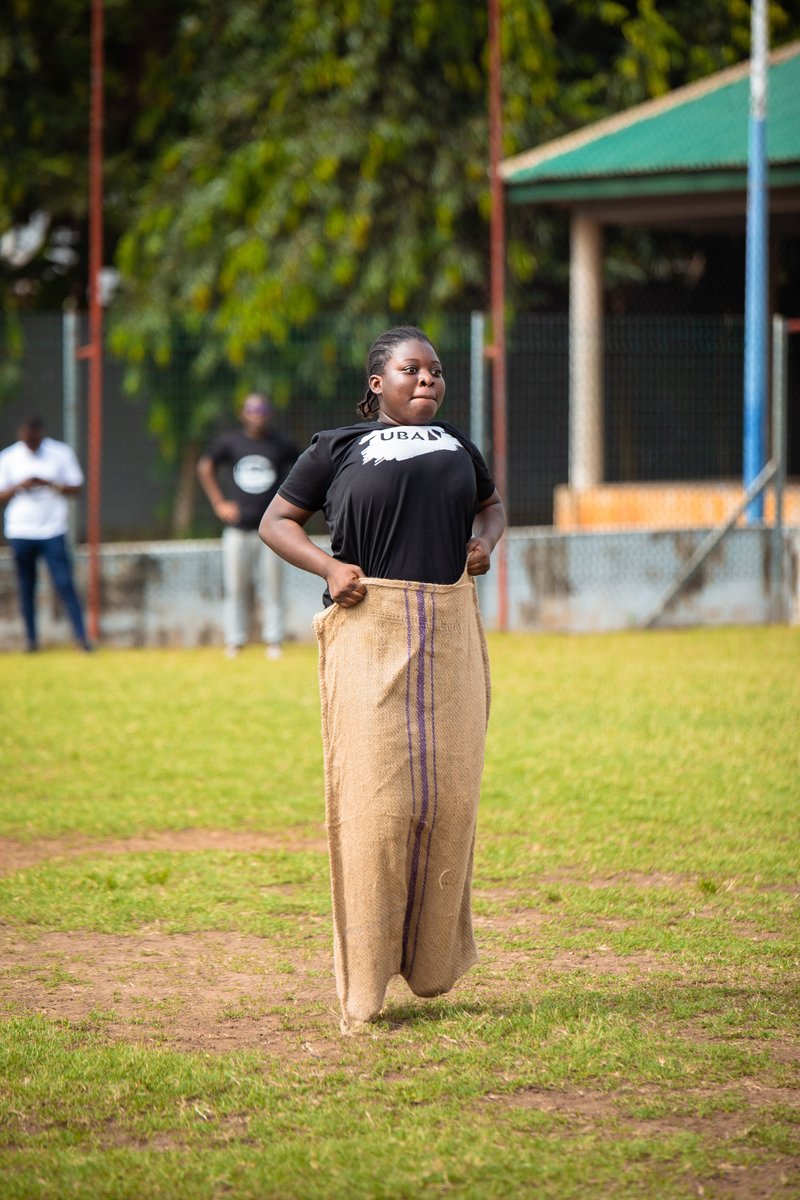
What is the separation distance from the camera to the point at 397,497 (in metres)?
4.37

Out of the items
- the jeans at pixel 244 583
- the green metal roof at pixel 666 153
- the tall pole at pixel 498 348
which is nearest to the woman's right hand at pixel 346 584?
the jeans at pixel 244 583

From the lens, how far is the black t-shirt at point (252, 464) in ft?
41.5

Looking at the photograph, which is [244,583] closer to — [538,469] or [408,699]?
[538,469]

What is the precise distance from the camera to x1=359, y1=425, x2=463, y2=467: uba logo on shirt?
439 centimetres

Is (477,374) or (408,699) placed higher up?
(477,374)

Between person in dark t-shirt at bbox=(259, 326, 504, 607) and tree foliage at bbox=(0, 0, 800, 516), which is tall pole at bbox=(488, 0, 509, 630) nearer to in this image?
tree foliage at bbox=(0, 0, 800, 516)

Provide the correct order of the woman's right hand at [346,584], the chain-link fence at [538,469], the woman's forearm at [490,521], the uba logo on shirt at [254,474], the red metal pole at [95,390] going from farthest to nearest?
1. the chain-link fence at [538,469]
2. the red metal pole at [95,390]
3. the uba logo on shirt at [254,474]
4. the woman's forearm at [490,521]
5. the woman's right hand at [346,584]

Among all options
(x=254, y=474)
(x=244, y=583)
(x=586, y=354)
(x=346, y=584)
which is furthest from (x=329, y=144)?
(x=346, y=584)

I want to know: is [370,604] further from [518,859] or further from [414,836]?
[518,859]

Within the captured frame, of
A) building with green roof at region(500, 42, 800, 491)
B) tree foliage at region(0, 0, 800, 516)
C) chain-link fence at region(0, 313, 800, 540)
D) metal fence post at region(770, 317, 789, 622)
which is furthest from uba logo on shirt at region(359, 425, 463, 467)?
tree foliage at region(0, 0, 800, 516)

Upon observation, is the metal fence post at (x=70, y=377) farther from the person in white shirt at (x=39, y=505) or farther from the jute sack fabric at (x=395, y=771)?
the jute sack fabric at (x=395, y=771)

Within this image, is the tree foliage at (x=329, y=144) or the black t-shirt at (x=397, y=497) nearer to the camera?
the black t-shirt at (x=397, y=497)

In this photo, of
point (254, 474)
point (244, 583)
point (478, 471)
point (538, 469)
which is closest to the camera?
point (478, 471)

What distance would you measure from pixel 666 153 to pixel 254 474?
6733 millimetres
